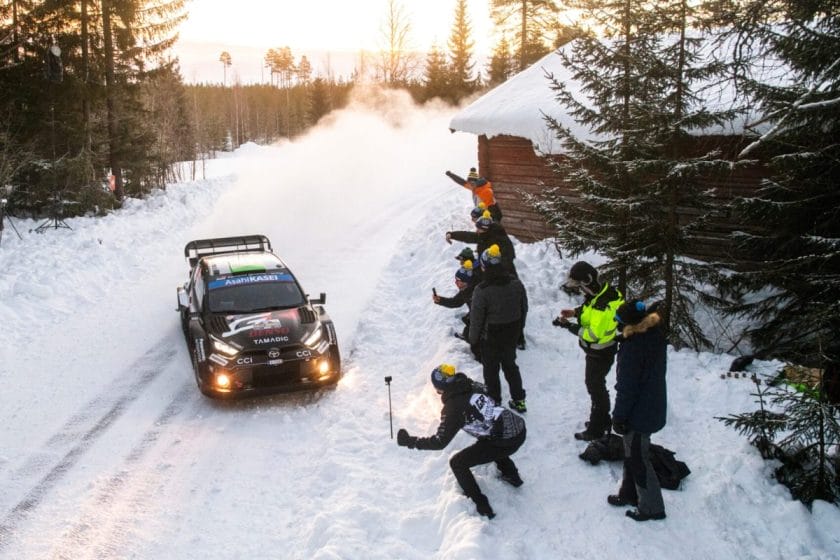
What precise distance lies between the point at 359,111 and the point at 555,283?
135 feet

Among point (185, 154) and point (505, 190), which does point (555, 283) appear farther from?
point (185, 154)

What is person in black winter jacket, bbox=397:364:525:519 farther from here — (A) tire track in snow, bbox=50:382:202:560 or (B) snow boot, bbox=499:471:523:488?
(A) tire track in snow, bbox=50:382:202:560

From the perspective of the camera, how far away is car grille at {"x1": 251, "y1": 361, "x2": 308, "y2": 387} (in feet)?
27.3

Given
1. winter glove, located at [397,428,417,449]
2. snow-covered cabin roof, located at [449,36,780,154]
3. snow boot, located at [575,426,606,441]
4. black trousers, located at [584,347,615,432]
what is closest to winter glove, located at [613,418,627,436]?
black trousers, located at [584,347,615,432]

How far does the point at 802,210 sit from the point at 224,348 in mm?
7823

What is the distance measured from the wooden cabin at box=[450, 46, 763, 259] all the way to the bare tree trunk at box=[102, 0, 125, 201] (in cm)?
1342

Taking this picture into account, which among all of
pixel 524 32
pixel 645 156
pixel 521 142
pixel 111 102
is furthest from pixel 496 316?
pixel 524 32

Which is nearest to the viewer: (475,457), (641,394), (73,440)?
(641,394)

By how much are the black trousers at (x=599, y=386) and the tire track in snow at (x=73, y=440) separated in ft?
19.9

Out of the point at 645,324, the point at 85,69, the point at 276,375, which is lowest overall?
the point at 276,375

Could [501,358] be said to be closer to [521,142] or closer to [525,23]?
[521,142]

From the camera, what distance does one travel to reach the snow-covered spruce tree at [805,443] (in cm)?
539

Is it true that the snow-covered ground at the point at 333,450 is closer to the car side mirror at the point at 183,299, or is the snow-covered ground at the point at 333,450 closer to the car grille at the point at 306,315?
the car side mirror at the point at 183,299

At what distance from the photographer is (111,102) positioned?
855 inches
